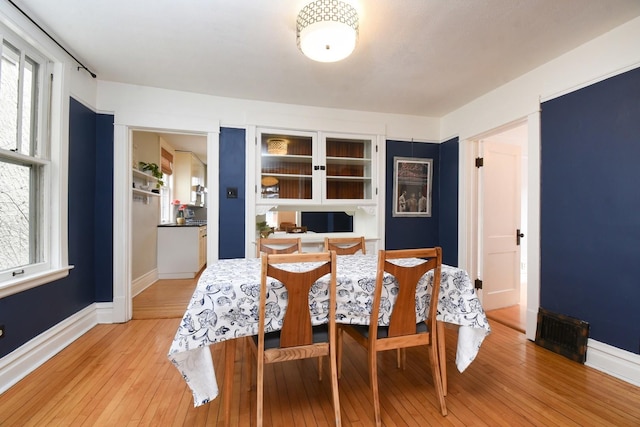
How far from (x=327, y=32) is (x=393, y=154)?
230 centimetres

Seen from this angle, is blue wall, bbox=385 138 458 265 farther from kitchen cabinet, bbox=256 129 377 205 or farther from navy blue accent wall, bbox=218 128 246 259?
navy blue accent wall, bbox=218 128 246 259

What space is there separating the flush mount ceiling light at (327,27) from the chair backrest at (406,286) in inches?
48.4

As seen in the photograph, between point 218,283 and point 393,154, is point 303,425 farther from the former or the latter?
point 393,154

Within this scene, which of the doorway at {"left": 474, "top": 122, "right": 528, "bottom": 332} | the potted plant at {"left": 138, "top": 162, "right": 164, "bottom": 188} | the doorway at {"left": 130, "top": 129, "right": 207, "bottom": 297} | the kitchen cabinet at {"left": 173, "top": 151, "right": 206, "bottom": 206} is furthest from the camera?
the kitchen cabinet at {"left": 173, "top": 151, "right": 206, "bottom": 206}

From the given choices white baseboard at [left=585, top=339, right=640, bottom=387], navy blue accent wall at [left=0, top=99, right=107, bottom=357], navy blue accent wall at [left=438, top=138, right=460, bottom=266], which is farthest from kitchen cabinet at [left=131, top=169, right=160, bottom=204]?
white baseboard at [left=585, top=339, right=640, bottom=387]

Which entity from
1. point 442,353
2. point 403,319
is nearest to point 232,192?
point 403,319

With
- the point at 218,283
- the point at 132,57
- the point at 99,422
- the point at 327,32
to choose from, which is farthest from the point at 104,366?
the point at 327,32

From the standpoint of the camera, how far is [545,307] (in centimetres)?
251

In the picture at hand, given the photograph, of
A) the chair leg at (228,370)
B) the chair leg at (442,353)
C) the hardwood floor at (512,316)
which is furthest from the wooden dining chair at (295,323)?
the hardwood floor at (512,316)

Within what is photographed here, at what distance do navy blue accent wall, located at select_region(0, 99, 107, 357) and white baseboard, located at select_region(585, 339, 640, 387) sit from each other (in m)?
4.00

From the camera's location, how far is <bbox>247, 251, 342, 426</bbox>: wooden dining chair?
141 centimetres

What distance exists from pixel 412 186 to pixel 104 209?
350cm

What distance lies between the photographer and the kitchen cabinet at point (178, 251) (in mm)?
4750

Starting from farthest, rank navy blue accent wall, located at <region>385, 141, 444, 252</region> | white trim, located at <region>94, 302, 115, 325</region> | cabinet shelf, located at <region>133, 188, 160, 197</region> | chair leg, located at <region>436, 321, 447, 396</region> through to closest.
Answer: cabinet shelf, located at <region>133, 188, 160, 197</region> → navy blue accent wall, located at <region>385, 141, 444, 252</region> → white trim, located at <region>94, 302, 115, 325</region> → chair leg, located at <region>436, 321, 447, 396</region>
